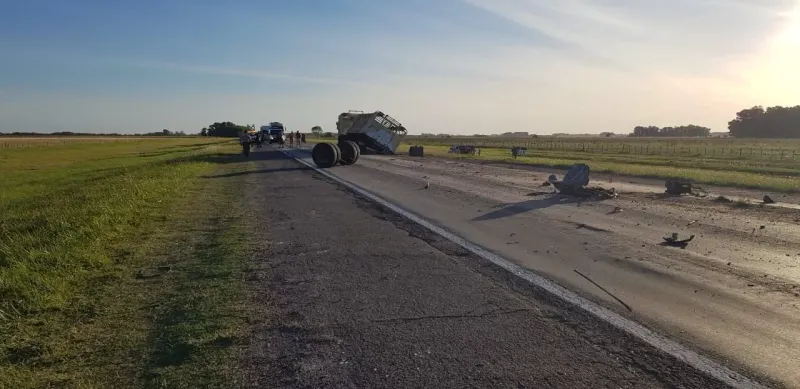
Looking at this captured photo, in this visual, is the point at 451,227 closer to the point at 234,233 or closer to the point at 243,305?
the point at 234,233

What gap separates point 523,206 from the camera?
12820 mm

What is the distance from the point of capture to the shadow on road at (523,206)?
11.3 metres

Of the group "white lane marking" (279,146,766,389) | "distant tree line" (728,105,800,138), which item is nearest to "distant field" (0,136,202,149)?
"white lane marking" (279,146,766,389)

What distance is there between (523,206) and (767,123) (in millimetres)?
162608

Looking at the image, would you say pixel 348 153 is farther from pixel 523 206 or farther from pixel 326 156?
pixel 523 206

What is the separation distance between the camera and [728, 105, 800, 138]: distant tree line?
461ft

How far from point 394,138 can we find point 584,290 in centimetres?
3386

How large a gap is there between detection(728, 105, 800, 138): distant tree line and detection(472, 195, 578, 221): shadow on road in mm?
153319

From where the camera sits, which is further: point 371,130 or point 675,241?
point 371,130

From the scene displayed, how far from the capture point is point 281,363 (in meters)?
4.02

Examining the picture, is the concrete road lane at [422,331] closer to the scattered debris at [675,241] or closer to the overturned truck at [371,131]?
the scattered debris at [675,241]

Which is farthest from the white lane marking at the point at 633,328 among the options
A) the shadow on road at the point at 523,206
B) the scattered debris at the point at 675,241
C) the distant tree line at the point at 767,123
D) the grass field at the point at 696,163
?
the distant tree line at the point at 767,123

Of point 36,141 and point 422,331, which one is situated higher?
point 422,331

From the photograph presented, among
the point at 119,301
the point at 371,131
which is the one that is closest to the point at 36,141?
the point at 371,131
